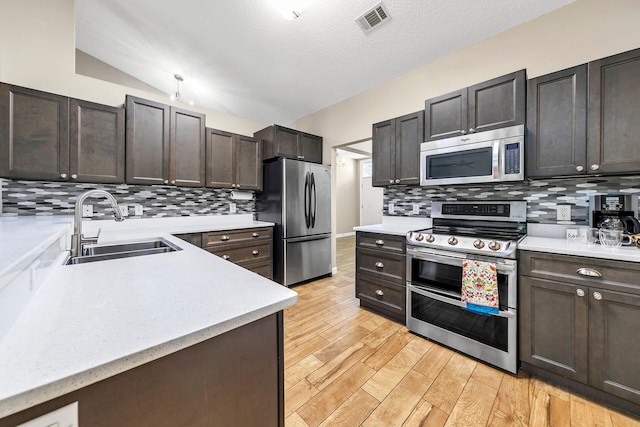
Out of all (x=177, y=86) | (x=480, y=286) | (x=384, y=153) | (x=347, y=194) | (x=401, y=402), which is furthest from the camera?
(x=347, y=194)

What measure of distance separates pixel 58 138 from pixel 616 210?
177 inches

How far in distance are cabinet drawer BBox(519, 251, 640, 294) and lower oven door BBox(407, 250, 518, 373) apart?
11cm

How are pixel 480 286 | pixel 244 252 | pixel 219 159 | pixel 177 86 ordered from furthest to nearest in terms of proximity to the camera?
pixel 177 86 < pixel 219 159 < pixel 244 252 < pixel 480 286

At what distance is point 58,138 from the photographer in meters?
2.15

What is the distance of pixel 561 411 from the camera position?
1.41 metres

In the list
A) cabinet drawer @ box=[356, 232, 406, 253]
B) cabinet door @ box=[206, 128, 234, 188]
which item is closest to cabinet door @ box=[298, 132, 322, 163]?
cabinet door @ box=[206, 128, 234, 188]

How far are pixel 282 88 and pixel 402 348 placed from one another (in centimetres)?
340

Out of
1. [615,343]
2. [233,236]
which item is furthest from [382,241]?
[233,236]

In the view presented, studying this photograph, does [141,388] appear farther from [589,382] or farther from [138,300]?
[589,382]

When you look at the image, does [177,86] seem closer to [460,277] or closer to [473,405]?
[460,277]

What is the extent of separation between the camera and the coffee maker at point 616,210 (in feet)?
5.26

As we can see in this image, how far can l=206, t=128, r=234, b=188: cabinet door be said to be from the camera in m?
3.01

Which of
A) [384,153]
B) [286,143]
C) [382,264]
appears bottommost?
[382,264]

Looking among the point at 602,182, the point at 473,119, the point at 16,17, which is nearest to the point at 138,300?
the point at 473,119
